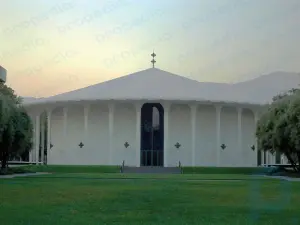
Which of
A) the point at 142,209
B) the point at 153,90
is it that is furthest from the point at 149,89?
the point at 142,209

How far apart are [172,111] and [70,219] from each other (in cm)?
4624

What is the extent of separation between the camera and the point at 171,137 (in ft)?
188

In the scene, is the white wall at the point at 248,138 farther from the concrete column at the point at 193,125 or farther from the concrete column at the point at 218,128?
the concrete column at the point at 193,125

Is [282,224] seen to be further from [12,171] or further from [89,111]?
[89,111]

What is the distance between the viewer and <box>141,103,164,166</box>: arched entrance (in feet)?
190

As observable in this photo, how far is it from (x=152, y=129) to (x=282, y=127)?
22.9 m

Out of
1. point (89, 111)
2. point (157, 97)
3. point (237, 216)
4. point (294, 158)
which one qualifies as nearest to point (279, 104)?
point (294, 158)

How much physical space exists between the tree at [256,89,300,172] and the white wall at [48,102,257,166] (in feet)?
51.8

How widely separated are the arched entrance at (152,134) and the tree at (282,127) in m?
17.9

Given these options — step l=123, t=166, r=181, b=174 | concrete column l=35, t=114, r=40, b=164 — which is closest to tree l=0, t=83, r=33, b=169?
step l=123, t=166, r=181, b=174

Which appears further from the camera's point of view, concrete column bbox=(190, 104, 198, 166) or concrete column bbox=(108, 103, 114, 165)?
concrete column bbox=(108, 103, 114, 165)

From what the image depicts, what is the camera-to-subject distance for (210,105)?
57.2 m

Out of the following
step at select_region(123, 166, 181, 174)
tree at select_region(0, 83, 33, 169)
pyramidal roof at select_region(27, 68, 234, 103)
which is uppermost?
pyramidal roof at select_region(27, 68, 234, 103)

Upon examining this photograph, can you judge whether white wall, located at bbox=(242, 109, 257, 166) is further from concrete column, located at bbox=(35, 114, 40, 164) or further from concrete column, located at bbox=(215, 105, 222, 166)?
concrete column, located at bbox=(35, 114, 40, 164)
